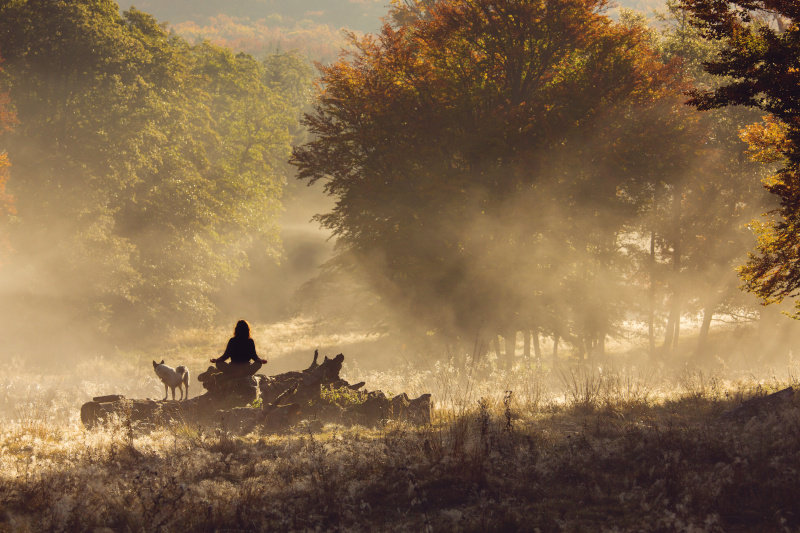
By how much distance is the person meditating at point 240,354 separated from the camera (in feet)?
29.9

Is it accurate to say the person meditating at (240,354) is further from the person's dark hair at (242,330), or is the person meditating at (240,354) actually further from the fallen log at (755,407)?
the fallen log at (755,407)

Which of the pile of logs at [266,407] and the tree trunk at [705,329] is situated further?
the tree trunk at [705,329]

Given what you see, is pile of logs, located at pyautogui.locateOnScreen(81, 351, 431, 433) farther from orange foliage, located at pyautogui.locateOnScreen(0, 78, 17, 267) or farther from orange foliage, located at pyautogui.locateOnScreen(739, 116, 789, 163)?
orange foliage, located at pyautogui.locateOnScreen(0, 78, 17, 267)

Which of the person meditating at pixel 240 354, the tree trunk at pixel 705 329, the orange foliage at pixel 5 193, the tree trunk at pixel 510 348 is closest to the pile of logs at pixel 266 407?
the person meditating at pixel 240 354

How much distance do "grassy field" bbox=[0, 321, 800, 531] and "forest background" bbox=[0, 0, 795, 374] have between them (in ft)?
17.6

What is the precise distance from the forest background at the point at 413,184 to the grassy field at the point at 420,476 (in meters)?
5.35

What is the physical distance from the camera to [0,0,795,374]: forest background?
14.6 metres

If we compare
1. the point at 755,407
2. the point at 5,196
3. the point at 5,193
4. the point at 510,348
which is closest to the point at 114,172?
the point at 5,193

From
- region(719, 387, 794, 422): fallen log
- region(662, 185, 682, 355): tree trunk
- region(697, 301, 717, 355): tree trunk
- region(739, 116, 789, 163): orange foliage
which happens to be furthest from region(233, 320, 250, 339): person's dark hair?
region(697, 301, 717, 355): tree trunk

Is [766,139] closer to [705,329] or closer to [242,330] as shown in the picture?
[242,330]

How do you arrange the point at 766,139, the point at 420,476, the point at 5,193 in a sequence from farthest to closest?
1. the point at 5,193
2. the point at 766,139
3. the point at 420,476

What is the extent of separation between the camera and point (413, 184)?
1475 cm

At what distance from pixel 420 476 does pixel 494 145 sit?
32.7 feet

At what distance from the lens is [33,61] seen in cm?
2458
